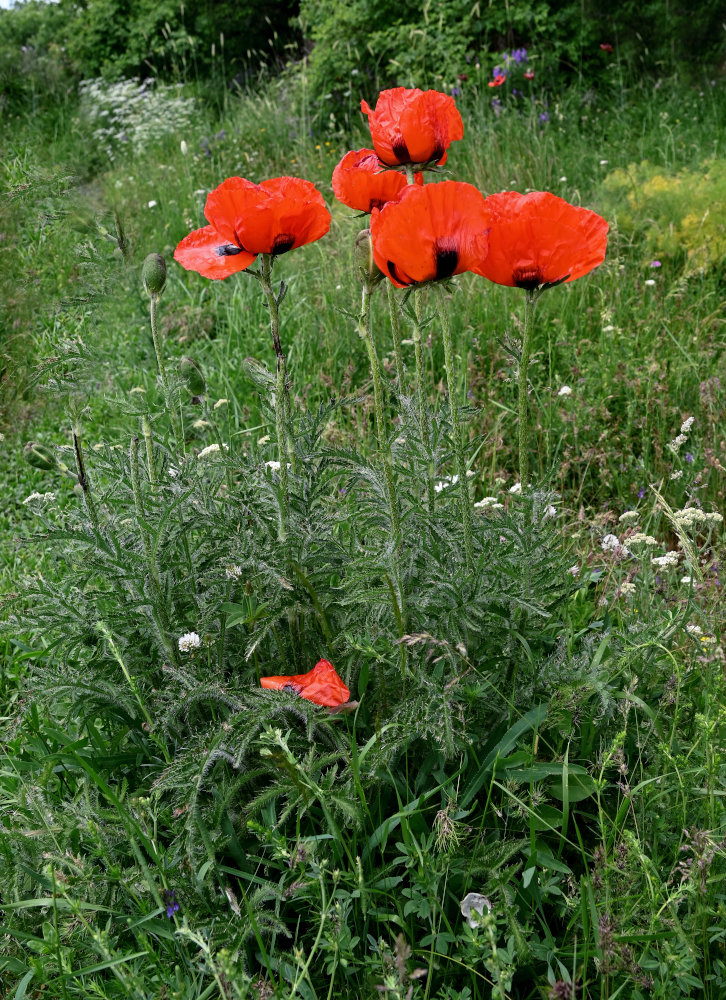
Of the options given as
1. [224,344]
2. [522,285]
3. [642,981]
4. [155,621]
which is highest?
[522,285]

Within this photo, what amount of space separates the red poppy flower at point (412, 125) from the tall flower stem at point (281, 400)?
10.8 inches

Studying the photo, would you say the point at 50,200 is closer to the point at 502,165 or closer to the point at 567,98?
the point at 502,165

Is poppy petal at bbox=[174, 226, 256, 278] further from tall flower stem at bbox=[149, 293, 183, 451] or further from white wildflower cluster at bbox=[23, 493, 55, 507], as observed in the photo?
white wildflower cluster at bbox=[23, 493, 55, 507]

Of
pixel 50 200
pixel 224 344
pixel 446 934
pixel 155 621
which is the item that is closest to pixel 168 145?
pixel 50 200

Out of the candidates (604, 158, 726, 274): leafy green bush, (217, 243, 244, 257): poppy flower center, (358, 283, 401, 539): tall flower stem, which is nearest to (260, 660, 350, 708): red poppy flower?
(358, 283, 401, 539): tall flower stem

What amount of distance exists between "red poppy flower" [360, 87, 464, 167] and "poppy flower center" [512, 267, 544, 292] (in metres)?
0.27

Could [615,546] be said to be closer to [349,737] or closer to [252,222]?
[349,737]

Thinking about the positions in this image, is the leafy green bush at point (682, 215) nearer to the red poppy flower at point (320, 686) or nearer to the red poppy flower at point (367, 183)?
the red poppy flower at point (367, 183)

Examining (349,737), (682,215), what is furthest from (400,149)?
(682,215)

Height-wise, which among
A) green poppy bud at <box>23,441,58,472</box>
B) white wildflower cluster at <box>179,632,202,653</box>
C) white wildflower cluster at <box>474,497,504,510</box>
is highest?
green poppy bud at <box>23,441,58,472</box>

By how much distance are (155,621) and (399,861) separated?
58 centimetres

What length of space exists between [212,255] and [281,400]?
0.26 m

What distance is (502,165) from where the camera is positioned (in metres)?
4.63

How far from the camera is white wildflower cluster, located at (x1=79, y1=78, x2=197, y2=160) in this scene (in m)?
7.29
